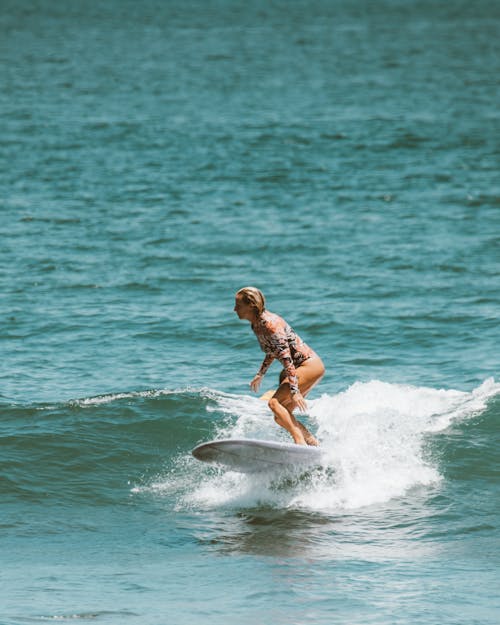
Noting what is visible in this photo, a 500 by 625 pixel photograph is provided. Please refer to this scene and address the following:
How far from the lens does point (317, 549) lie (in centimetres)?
1279

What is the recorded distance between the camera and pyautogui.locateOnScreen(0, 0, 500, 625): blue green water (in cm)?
1207

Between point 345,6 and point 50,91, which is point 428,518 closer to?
point 50,91

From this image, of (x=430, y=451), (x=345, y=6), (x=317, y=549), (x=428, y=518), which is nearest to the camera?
(x=317, y=549)

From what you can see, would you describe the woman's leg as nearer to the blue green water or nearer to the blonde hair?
the blue green water

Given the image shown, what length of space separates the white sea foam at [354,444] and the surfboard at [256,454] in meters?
0.29

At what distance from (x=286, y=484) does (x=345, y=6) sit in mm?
128536

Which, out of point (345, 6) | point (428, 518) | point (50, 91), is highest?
point (345, 6)

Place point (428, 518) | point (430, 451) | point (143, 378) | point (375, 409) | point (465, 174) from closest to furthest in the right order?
point (428, 518) → point (430, 451) → point (375, 409) → point (143, 378) → point (465, 174)

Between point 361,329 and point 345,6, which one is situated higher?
point 345,6

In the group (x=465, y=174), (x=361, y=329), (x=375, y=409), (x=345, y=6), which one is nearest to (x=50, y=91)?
(x=465, y=174)

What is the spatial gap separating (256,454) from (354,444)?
1.82 m

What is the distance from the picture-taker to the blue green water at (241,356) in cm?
1207

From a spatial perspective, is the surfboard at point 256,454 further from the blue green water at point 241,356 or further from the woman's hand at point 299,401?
the woman's hand at point 299,401

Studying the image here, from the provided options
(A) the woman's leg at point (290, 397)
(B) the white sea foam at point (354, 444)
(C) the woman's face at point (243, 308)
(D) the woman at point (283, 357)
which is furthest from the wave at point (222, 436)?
(C) the woman's face at point (243, 308)
